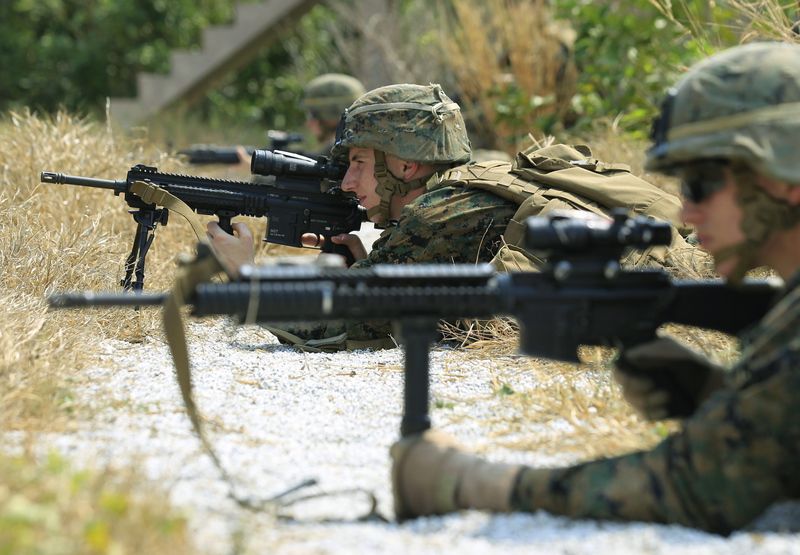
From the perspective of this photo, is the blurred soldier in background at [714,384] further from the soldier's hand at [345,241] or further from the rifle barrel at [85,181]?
the rifle barrel at [85,181]

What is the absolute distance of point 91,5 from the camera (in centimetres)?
1819

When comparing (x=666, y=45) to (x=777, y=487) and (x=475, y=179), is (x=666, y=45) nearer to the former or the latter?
(x=475, y=179)

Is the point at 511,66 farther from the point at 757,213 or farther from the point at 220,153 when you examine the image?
the point at 757,213

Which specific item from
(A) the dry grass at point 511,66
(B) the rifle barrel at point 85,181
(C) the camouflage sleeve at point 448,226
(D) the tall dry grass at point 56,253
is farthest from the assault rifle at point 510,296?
(A) the dry grass at point 511,66

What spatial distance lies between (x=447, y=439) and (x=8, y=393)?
5.08 feet

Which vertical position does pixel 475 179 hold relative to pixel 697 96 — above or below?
below

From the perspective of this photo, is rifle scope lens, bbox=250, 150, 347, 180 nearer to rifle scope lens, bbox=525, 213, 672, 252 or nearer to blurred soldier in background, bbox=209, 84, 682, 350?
blurred soldier in background, bbox=209, 84, 682, 350

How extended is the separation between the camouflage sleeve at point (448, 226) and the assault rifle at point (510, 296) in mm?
2144

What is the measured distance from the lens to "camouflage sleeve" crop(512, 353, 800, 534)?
2475 millimetres

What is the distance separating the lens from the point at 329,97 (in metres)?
10.5

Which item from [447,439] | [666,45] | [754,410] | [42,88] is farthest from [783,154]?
[42,88]

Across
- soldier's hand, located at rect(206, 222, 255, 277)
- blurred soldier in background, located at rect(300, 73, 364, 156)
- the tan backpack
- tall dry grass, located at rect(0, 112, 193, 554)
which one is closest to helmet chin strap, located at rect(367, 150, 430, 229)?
the tan backpack

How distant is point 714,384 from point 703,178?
0.53m

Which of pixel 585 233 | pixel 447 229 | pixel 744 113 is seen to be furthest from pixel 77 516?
pixel 447 229
